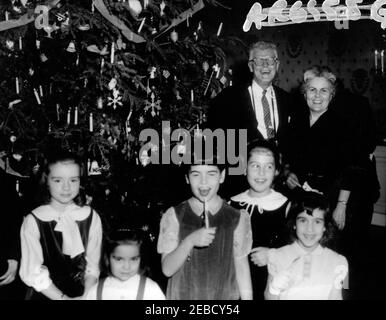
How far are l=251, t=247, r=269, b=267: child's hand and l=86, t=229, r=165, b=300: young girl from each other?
0.42 m

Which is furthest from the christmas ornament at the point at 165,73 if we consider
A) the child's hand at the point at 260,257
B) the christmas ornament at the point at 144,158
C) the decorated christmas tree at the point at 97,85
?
the child's hand at the point at 260,257

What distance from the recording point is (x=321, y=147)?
8.18 feet

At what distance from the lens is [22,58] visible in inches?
87.0

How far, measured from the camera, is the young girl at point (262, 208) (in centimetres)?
208

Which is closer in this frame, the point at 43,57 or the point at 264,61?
the point at 43,57

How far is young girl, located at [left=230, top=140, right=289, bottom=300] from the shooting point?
2.08m

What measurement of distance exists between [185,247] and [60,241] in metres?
0.48

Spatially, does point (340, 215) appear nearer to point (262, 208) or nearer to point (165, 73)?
point (262, 208)

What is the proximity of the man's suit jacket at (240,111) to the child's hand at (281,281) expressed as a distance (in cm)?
79

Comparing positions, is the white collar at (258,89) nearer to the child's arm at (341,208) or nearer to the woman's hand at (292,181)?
the woman's hand at (292,181)

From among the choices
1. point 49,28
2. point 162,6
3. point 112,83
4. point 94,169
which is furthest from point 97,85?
point 162,6
